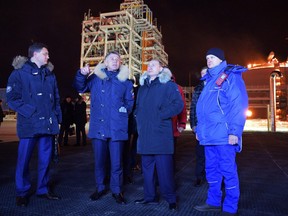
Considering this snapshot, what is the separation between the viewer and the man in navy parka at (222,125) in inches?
126

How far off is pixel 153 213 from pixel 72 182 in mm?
2036

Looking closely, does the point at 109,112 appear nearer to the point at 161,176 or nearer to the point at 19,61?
the point at 161,176

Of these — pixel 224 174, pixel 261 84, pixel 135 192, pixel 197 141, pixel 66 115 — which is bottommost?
pixel 135 192

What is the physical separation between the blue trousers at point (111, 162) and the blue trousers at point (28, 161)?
0.66m

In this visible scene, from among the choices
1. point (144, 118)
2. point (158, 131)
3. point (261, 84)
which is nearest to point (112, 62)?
point (144, 118)

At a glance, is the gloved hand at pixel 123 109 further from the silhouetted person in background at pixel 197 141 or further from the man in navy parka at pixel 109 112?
the silhouetted person in background at pixel 197 141

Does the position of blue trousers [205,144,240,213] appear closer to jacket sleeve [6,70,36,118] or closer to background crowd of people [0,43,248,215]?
background crowd of people [0,43,248,215]

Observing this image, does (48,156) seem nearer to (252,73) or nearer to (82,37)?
(82,37)

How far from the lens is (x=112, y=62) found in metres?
4.02

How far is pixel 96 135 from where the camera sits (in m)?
3.91

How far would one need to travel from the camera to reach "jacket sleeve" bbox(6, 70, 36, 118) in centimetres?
363

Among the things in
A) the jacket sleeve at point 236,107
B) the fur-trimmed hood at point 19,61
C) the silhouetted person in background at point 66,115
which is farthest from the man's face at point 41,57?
the silhouetted person in background at point 66,115

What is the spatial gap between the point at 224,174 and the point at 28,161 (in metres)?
2.52

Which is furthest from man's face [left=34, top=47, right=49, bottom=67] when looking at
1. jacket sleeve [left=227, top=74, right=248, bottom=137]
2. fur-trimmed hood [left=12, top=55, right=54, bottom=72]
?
jacket sleeve [left=227, top=74, right=248, bottom=137]
